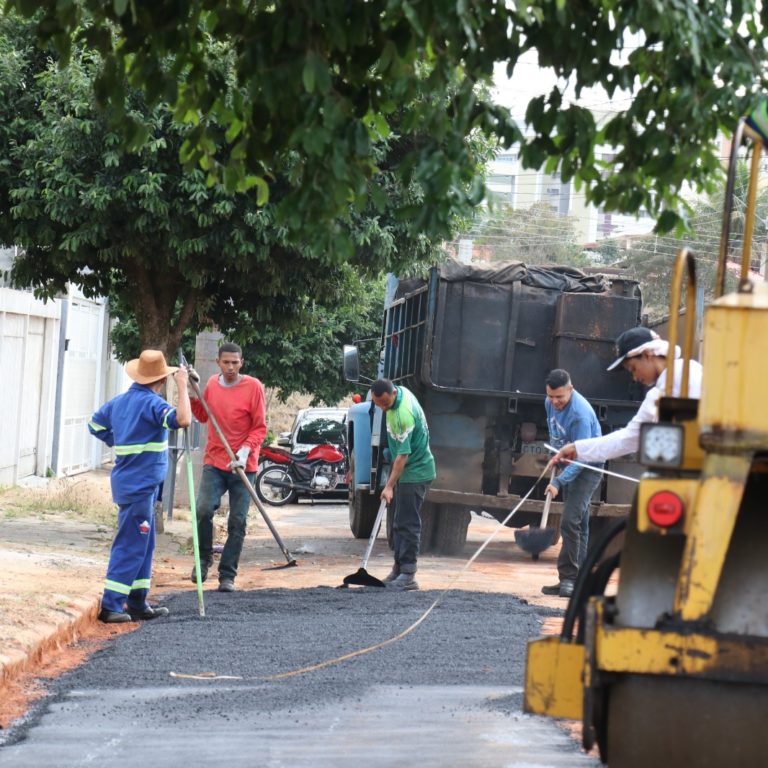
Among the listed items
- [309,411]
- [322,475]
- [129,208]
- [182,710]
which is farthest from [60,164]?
[309,411]

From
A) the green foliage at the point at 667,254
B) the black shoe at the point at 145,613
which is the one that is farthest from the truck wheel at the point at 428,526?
the green foliage at the point at 667,254

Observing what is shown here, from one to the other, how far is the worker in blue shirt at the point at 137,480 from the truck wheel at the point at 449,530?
16.8 feet

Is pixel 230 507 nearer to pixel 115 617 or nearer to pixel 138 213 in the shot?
pixel 115 617

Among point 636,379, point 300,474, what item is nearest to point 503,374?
point 636,379

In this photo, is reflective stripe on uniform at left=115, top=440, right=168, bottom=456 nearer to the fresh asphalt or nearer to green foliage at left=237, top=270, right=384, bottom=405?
the fresh asphalt

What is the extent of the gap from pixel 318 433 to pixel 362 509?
366 inches

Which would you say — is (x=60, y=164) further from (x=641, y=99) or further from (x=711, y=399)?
(x=711, y=399)

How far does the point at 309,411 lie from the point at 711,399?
73.6 ft

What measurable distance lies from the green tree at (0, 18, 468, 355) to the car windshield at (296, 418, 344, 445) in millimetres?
11035

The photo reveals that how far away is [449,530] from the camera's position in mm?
14156

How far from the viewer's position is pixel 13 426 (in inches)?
805

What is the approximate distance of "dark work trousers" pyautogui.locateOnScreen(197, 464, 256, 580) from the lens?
425 inches

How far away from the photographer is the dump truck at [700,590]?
3689mm

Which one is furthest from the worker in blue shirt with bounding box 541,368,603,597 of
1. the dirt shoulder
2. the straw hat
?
the straw hat
